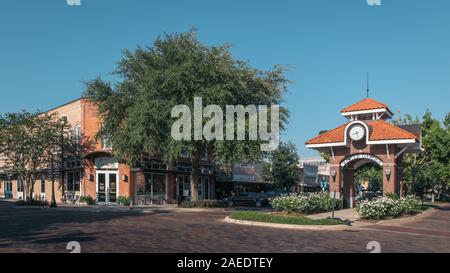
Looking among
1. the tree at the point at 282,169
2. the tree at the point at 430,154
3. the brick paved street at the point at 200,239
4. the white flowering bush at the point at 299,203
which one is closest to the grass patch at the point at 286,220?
the brick paved street at the point at 200,239

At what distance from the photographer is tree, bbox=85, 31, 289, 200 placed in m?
32.1

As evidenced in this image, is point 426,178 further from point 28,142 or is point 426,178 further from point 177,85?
point 28,142

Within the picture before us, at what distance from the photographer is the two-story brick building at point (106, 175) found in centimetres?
4181

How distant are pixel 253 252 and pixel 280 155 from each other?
47.3m

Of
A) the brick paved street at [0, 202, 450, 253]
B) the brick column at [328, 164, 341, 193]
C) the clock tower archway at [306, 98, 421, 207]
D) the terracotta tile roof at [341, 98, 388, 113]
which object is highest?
the terracotta tile roof at [341, 98, 388, 113]

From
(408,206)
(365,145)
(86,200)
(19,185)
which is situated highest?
(365,145)

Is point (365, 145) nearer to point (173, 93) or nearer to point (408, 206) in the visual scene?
point (408, 206)

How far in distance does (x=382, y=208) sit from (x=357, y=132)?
795 cm

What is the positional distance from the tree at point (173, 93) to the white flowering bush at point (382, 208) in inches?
337

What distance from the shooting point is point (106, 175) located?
4284cm

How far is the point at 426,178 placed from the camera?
211ft

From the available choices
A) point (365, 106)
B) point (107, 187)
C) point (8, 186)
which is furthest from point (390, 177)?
point (8, 186)

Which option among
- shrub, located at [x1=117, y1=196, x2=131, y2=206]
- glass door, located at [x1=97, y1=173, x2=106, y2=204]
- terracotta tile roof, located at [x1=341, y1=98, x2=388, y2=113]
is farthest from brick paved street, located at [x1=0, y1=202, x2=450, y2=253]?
glass door, located at [x1=97, y1=173, x2=106, y2=204]

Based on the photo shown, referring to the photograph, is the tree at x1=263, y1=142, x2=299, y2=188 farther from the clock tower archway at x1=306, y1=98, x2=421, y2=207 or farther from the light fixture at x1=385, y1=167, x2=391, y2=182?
the light fixture at x1=385, y1=167, x2=391, y2=182
